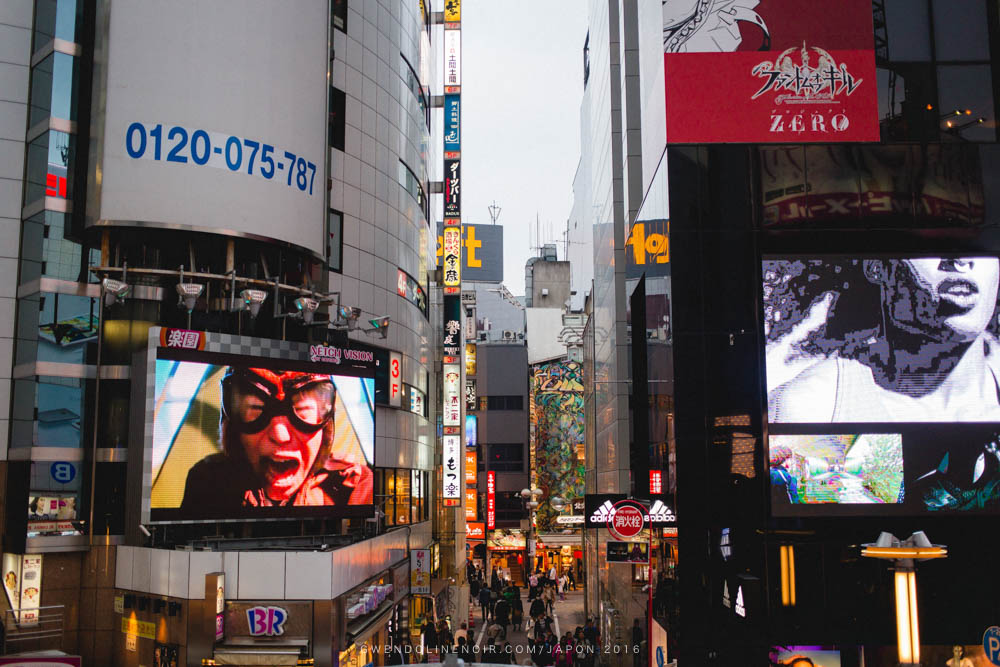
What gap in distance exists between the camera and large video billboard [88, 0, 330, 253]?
2462cm

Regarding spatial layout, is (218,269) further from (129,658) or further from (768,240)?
(768,240)

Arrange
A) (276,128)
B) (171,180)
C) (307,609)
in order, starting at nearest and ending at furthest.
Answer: (307,609) < (171,180) < (276,128)

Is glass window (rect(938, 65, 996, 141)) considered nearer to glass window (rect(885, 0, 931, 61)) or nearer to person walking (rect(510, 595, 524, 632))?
glass window (rect(885, 0, 931, 61))

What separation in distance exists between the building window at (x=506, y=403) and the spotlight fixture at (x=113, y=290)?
65091 millimetres

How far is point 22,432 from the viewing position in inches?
934

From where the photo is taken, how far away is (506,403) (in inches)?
3487

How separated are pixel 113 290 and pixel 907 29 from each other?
64.2ft

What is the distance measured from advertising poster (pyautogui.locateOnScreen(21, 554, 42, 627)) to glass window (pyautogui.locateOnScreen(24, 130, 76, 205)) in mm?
9098

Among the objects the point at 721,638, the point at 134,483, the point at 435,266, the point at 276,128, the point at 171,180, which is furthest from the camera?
the point at 435,266

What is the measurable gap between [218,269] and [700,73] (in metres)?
14.1

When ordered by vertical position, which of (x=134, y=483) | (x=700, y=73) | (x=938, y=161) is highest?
(x=700, y=73)

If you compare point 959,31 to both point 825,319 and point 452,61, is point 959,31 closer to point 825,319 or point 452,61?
point 825,319

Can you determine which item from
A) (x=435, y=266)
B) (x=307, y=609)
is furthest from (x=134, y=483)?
(x=435, y=266)

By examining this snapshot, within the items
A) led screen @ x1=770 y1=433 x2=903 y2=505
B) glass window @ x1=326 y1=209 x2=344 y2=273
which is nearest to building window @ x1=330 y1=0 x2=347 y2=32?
glass window @ x1=326 y1=209 x2=344 y2=273
